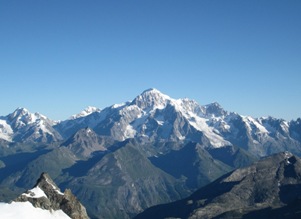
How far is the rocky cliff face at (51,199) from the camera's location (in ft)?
445

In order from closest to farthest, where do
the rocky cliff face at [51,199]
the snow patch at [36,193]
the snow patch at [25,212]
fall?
the snow patch at [25,212]
the rocky cliff face at [51,199]
the snow patch at [36,193]

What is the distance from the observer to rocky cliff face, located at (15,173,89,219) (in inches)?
5344

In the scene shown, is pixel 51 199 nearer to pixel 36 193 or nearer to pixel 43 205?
pixel 43 205

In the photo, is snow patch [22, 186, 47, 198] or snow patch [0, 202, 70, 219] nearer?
snow patch [0, 202, 70, 219]

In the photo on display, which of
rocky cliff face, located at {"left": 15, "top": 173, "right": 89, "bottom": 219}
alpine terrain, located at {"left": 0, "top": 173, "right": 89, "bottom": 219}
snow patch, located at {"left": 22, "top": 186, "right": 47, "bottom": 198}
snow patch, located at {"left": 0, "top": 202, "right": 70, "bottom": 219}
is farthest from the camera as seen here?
snow patch, located at {"left": 22, "top": 186, "right": 47, "bottom": 198}

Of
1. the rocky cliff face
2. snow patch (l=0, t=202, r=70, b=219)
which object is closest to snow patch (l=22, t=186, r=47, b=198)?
the rocky cliff face

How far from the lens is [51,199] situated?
140250mm

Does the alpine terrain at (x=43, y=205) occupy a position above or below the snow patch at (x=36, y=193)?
below

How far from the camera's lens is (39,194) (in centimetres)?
13825

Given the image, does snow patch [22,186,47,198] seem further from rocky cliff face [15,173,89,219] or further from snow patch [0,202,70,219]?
snow patch [0,202,70,219]

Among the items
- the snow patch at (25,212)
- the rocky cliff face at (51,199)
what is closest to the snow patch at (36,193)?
the rocky cliff face at (51,199)

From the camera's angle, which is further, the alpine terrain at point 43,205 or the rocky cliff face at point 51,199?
the rocky cliff face at point 51,199

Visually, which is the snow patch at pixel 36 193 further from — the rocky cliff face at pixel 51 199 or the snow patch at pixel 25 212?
the snow patch at pixel 25 212

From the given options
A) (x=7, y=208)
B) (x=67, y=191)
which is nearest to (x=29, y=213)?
(x=7, y=208)
